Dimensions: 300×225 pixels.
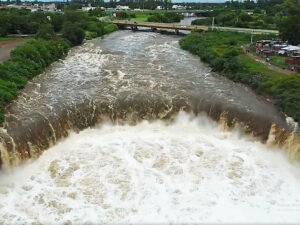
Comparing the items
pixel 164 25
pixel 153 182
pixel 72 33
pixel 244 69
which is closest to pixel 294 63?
pixel 244 69

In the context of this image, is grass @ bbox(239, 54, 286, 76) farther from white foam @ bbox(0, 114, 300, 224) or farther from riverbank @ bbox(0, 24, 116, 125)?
riverbank @ bbox(0, 24, 116, 125)

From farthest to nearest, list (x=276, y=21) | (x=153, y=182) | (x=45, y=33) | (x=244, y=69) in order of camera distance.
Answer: (x=276, y=21), (x=45, y=33), (x=244, y=69), (x=153, y=182)

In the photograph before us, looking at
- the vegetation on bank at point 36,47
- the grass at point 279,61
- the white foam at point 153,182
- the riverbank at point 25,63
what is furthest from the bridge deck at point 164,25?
the white foam at point 153,182

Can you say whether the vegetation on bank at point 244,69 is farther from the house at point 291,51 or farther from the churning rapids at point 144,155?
the house at point 291,51

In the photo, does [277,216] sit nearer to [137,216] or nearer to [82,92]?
[137,216]

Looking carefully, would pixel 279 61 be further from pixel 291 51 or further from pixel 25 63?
pixel 25 63

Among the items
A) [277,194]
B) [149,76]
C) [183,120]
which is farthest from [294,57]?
[277,194]
